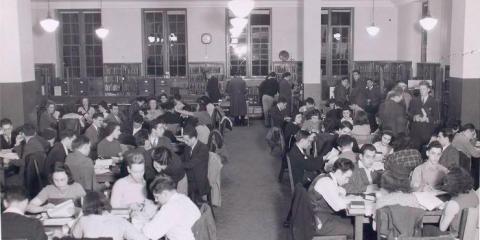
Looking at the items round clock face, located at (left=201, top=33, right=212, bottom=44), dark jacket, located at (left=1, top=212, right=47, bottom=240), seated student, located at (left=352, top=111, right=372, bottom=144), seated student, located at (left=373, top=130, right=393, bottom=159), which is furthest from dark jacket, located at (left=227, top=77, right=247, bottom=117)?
dark jacket, located at (left=1, top=212, right=47, bottom=240)

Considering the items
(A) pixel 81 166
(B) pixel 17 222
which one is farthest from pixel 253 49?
(B) pixel 17 222

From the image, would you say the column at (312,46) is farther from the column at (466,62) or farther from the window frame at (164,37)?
the window frame at (164,37)

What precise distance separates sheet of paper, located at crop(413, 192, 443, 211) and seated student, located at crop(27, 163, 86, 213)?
10.6ft

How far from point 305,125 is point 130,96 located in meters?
8.73

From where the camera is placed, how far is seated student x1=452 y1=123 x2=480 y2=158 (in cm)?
769

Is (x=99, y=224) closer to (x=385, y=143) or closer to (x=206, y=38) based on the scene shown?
(x=385, y=143)

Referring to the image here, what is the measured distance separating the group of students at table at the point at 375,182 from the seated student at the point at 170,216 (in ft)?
4.48

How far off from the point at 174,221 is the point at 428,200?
96.7 inches

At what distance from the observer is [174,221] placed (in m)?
4.57

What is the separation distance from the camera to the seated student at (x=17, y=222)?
13.6ft

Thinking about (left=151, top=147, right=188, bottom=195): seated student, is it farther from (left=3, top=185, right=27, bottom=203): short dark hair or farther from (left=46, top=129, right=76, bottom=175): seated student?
(left=3, top=185, right=27, bottom=203): short dark hair

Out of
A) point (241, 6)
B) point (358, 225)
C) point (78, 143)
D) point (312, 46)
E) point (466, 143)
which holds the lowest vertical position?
point (358, 225)

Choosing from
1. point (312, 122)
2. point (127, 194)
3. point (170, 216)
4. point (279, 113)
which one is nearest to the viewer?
point (170, 216)

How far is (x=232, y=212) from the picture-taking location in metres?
7.76
